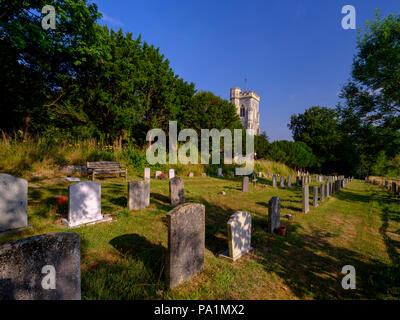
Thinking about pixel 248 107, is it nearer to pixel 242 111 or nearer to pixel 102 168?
pixel 242 111

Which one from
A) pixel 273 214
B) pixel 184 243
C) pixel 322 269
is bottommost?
pixel 322 269

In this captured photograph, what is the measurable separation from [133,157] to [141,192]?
30.2ft

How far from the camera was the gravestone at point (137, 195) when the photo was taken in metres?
6.32

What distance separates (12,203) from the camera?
4270 mm

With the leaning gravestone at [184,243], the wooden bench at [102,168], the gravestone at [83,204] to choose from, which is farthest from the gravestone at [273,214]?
the wooden bench at [102,168]

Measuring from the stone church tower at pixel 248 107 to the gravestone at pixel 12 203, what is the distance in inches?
2775

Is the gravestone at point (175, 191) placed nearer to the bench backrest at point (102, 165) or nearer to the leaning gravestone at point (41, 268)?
the leaning gravestone at point (41, 268)

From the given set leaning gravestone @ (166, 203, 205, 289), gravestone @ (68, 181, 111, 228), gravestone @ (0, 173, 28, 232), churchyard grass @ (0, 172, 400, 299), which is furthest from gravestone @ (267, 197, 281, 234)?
gravestone @ (0, 173, 28, 232)

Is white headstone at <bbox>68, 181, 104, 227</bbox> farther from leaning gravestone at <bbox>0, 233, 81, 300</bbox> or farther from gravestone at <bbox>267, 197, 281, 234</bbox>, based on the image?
gravestone at <bbox>267, 197, 281, 234</bbox>

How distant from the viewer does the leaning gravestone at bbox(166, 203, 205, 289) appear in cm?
301

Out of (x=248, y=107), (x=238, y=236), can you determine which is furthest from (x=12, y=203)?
(x=248, y=107)

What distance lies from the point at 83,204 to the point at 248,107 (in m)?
73.2

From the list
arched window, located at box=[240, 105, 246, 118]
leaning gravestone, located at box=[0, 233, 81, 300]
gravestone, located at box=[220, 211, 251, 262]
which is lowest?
gravestone, located at box=[220, 211, 251, 262]

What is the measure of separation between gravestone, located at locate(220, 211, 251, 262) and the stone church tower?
69.4 metres
